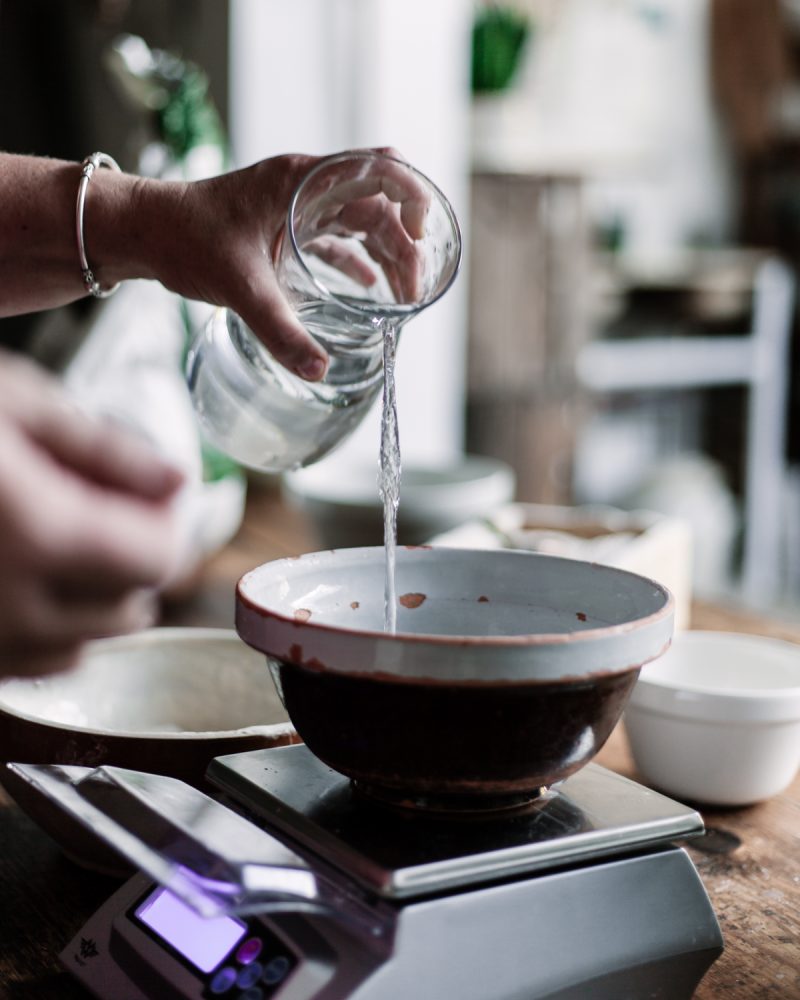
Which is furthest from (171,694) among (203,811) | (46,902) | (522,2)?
(522,2)

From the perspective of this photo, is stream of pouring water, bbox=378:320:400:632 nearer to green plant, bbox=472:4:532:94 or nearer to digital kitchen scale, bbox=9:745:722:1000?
digital kitchen scale, bbox=9:745:722:1000

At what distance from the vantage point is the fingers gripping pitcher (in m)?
0.84

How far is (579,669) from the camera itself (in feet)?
2.12

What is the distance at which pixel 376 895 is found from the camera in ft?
2.09

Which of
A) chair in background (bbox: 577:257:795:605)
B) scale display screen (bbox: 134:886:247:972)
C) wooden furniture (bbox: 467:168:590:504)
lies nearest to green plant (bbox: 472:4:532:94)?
wooden furniture (bbox: 467:168:590:504)

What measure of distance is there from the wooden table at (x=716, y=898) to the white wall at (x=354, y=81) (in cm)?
177

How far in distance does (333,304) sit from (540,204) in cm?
253

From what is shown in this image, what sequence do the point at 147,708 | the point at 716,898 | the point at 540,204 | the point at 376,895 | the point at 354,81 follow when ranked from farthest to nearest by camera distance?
the point at 540,204
the point at 354,81
the point at 147,708
the point at 716,898
the point at 376,895

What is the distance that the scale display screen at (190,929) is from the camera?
0.68 metres

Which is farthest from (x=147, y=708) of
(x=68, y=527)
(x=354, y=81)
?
(x=354, y=81)

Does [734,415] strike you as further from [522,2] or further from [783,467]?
[522,2]

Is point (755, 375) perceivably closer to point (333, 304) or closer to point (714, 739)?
point (714, 739)

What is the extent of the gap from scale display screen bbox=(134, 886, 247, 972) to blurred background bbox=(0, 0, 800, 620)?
2.56ft

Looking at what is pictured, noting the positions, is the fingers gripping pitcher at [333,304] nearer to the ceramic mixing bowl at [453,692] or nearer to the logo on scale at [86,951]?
the ceramic mixing bowl at [453,692]
